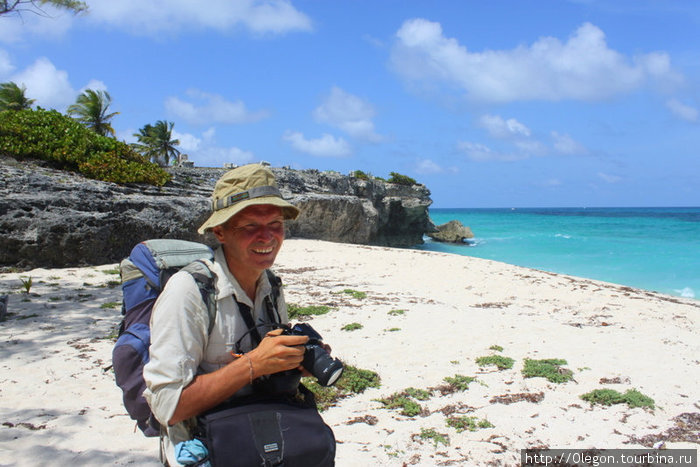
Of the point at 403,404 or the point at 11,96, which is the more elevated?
the point at 11,96

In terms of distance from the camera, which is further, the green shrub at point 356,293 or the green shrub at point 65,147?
the green shrub at point 65,147

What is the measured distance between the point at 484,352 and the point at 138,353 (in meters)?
5.98

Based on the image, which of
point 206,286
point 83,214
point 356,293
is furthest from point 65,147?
point 206,286

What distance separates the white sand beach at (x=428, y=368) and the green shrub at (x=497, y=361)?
0.30ft

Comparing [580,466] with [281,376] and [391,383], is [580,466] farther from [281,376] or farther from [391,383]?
[281,376]

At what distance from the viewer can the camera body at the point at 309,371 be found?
5.75 ft

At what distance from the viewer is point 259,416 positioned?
1.66 meters

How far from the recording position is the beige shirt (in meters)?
1.58

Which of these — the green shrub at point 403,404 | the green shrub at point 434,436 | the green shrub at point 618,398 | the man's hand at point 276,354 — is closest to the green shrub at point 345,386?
the green shrub at point 403,404

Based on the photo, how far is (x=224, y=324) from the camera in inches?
70.9

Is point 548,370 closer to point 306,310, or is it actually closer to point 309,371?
point 306,310

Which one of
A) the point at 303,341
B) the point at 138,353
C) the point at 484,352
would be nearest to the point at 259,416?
the point at 303,341

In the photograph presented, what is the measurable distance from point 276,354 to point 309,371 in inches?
8.1

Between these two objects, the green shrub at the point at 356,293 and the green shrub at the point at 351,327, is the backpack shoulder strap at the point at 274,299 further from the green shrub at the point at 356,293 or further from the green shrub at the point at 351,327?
the green shrub at the point at 356,293
